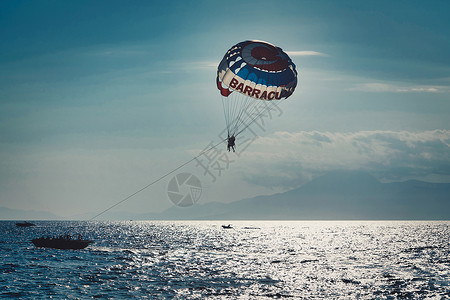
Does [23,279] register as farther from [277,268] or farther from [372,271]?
[372,271]

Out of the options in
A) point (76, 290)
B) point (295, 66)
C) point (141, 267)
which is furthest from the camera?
point (141, 267)

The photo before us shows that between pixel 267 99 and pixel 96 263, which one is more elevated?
pixel 267 99

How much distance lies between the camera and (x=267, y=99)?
161 ft

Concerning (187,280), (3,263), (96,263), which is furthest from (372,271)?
(3,263)

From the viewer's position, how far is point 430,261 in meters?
73.9

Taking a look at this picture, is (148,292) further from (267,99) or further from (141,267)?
(267,99)

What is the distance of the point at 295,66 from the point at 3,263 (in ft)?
155

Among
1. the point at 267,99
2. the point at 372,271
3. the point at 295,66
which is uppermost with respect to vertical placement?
the point at 295,66

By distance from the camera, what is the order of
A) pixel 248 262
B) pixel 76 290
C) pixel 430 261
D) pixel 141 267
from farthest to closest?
pixel 430 261, pixel 248 262, pixel 141 267, pixel 76 290

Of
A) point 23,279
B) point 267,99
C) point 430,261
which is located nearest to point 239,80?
point 267,99

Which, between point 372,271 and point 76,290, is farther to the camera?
point 372,271

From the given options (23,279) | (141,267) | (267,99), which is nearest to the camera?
(23,279)

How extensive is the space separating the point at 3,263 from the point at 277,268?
1490 inches

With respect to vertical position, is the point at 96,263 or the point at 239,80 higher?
the point at 239,80
